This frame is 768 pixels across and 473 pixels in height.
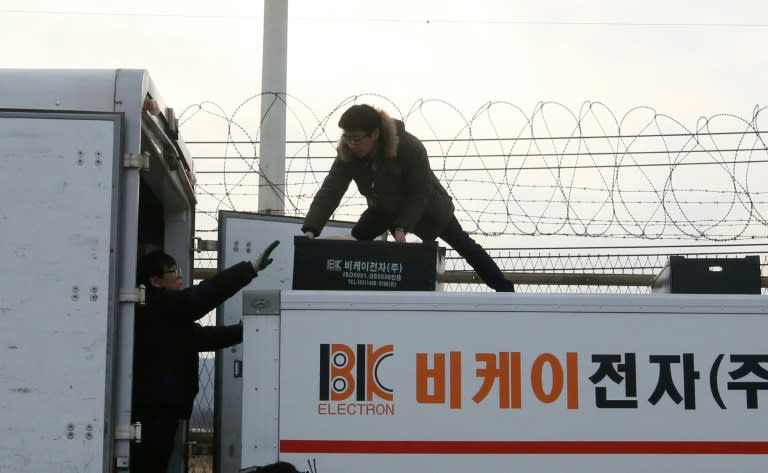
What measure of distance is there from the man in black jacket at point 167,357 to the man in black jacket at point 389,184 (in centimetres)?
77

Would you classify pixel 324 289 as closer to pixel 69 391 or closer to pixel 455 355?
pixel 455 355

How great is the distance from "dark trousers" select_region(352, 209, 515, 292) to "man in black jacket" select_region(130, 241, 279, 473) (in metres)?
0.99

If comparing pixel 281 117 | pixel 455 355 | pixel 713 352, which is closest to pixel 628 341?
pixel 713 352

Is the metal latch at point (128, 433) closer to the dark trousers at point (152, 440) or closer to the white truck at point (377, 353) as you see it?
the white truck at point (377, 353)

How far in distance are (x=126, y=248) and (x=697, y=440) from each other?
245 cm

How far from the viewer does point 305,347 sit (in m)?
4.94

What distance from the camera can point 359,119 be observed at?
5.86 meters

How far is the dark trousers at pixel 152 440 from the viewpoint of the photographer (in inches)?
209

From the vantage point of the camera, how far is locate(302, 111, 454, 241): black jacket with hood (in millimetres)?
6008

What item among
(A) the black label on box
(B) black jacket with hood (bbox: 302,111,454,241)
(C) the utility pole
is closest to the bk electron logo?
(A) the black label on box

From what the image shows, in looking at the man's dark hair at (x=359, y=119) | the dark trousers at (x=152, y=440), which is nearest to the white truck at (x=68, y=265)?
the dark trousers at (x=152, y=440)

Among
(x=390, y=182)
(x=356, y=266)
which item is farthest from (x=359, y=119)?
(x=356, y=266)

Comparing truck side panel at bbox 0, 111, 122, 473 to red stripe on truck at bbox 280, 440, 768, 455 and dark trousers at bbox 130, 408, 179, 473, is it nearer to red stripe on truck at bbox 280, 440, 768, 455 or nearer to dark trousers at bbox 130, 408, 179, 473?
dark trousers at bbox 130, 408, 179, 473

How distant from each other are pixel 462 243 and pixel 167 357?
1.79m
